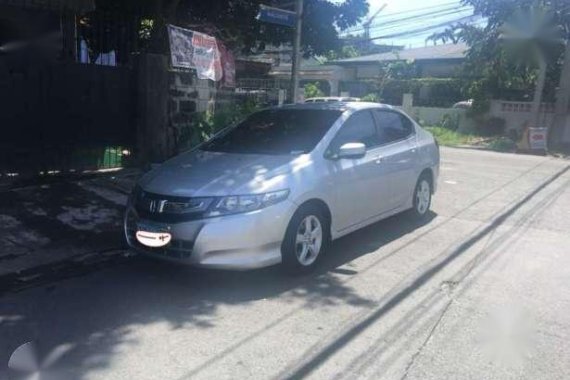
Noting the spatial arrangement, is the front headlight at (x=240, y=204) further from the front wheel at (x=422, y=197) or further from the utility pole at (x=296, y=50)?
the utility pole at (x=296, y=50)

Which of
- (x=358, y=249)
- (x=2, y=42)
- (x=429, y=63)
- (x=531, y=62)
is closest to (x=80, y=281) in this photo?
(x=358, y=249)

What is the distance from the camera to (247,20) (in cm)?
1284

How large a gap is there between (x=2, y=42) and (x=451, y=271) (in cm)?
811

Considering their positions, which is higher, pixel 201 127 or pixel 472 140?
pixel 201 127

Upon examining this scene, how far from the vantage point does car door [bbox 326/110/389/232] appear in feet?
19.5

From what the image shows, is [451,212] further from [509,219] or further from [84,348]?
[84,348]

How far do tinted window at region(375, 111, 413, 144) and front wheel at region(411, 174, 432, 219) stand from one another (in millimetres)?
651

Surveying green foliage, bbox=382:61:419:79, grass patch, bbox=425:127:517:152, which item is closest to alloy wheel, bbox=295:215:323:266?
grass patch, bbox=425:127:517:152

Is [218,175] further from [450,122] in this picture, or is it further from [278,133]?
[450,122]

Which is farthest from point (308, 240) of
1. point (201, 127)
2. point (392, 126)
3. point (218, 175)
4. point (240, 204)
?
point (201, 127)

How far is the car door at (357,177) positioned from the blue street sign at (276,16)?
3.04m

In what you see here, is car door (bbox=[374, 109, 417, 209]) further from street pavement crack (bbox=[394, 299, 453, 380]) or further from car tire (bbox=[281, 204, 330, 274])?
street pavement crack (bbox=[394, 299, 453, 380])

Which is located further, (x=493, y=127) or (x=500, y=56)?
(x=493, y=127)

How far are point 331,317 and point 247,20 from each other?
9.51 meters
